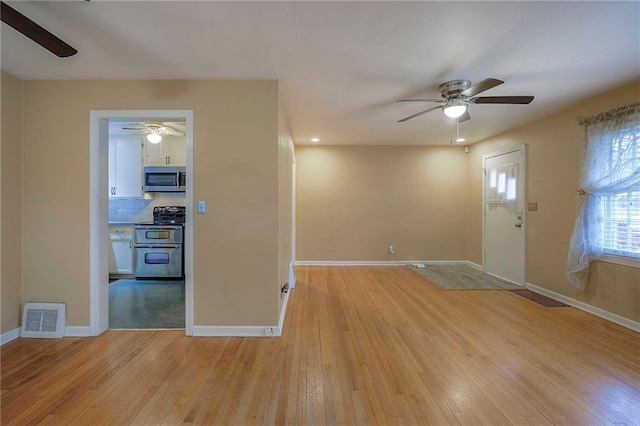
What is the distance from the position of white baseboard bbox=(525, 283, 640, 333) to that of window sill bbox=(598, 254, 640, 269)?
54 cm

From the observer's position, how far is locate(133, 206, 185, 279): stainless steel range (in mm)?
4590

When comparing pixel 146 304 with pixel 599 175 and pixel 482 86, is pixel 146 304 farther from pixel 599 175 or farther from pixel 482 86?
pixel 599 175

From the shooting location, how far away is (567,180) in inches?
139

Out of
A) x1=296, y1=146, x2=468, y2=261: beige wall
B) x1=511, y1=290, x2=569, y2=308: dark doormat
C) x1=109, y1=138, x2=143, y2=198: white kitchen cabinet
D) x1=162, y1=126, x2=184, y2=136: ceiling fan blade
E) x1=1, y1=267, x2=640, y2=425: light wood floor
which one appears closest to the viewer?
x1=1, y1=267, x2=640, y2=425: light wood floor

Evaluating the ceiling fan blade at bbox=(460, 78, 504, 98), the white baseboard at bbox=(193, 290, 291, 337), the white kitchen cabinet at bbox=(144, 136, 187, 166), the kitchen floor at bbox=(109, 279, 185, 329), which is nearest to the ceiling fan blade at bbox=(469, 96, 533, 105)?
the ceiling fan blade at bbox=(460, 78, 504, 98)

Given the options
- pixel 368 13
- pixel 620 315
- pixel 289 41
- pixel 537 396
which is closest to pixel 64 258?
pixel 289 41

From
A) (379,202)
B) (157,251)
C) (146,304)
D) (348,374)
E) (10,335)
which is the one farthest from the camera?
(379,202)

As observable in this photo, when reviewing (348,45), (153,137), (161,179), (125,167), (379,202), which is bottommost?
(379,202)

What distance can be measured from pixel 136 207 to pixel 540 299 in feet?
20.8

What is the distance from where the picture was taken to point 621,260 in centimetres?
294

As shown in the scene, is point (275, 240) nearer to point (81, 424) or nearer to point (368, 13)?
point (81, 424)

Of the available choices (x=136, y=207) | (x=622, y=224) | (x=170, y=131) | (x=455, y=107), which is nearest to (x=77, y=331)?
(x=136, y=207)

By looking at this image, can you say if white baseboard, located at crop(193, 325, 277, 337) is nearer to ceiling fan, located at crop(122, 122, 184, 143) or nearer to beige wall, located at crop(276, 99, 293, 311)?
beige wall, located at crop(276, 99, 293, 311)

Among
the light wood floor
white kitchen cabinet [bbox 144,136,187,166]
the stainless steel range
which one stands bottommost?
the light wood floor
